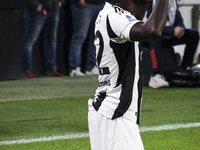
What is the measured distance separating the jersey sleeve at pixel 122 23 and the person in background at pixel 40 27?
680 centimetres

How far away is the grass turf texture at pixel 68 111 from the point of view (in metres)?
5.29

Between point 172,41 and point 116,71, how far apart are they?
6.23 m

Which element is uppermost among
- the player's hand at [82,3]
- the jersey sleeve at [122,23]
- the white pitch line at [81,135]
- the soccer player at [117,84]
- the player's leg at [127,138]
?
the jersey sleeve at [122,23]

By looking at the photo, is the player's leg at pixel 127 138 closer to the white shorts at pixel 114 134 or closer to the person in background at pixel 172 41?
the white shorts at pixel 114 134

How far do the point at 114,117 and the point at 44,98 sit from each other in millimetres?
4930

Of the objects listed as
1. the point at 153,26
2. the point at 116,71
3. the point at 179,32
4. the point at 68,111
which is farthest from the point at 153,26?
the point at 179,32

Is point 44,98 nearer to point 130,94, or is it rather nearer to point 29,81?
point 29,81

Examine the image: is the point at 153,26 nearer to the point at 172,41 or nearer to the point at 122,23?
the point at 122,23

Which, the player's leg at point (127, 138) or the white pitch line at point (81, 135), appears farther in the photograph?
the white pitch line at point (81, 135)

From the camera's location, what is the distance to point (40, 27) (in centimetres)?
988

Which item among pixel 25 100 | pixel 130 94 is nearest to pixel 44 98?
pixel 25 100

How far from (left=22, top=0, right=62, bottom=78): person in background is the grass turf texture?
19.9 inches

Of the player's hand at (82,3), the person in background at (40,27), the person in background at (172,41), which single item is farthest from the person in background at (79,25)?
the person in background at (172,41)

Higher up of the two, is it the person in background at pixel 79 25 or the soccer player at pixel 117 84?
the soccer player at pixel 117 84
